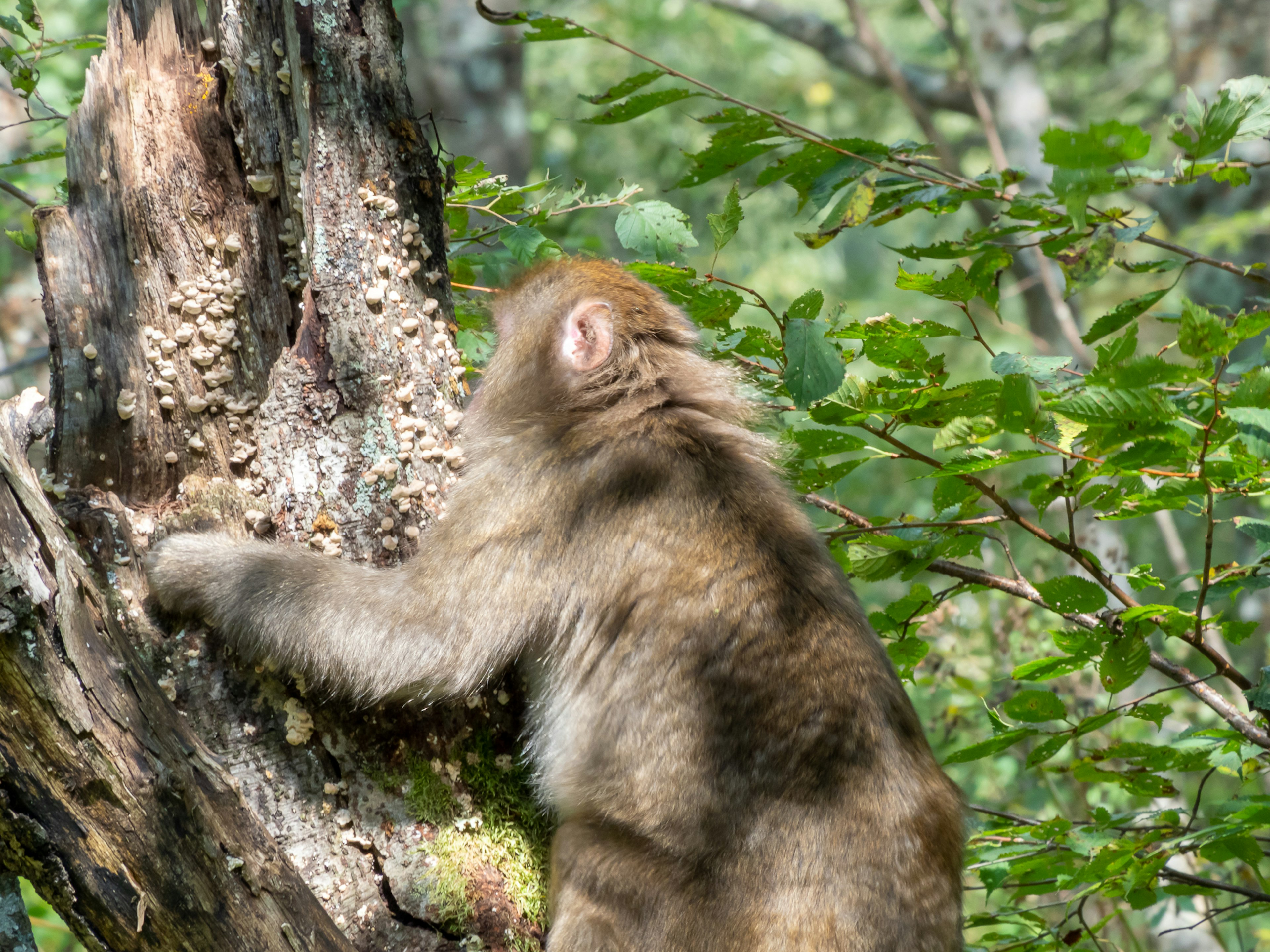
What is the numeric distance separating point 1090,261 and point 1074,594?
89cm

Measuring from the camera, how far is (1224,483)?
2.72 meters

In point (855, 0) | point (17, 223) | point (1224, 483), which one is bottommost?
point (1224, 483)

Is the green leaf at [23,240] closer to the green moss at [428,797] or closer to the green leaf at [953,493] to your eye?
the green moss at [428,797]

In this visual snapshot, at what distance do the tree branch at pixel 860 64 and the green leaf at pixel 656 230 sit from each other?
22.6 ft

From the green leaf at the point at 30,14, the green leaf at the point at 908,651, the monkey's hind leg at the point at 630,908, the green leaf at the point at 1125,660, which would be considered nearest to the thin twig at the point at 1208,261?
the green leaf at the point at 1125,660

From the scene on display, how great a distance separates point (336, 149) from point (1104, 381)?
85.9 inches

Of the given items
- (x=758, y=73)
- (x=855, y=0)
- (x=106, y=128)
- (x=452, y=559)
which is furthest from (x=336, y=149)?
(x=758, y=73)

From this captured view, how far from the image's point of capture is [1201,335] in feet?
7.22

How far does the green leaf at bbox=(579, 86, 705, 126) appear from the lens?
2887 mm

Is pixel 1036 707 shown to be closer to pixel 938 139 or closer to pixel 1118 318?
pixel 1118 318

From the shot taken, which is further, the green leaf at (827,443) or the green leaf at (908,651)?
the green leaf at (908,651)

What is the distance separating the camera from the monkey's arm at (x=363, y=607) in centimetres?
273

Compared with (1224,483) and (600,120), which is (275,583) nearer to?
(600,120)

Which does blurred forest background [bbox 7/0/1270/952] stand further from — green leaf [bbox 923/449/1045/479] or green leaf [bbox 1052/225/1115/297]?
green leaf [bbox 923/449/1045/479]
